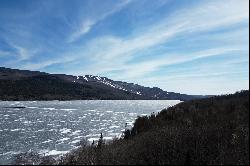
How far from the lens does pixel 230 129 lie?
19891 mm

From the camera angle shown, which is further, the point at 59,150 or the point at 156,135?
the point at 59,150

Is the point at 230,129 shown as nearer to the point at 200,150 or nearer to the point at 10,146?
the point at 200,150

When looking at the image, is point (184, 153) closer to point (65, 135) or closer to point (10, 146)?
point (10, 146)

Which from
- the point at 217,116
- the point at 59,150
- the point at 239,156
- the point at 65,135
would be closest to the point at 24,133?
the point at 65,135

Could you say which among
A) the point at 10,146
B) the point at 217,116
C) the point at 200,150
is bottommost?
the point at 10,146

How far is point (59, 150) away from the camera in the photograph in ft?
121

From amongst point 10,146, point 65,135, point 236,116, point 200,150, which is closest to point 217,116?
point 236,116

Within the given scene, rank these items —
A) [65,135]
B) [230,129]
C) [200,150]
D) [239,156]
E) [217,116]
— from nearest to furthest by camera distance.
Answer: [239,156], [200,150], [230,129], [217,116], [65,135]

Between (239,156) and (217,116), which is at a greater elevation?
(217,116)

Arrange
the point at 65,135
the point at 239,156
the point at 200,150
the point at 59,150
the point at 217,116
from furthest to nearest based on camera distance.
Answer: the point at 65,135 < the point at 59,150 < the point at 217,116 < the point at 200,150 < the point at 239,156

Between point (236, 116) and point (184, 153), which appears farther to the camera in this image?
point (236, 116)

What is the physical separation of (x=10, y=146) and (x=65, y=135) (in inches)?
474

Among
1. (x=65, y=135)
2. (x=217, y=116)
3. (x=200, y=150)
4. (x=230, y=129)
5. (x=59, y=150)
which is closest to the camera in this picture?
(x=200, y=150)

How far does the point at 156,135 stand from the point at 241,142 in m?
4.54
